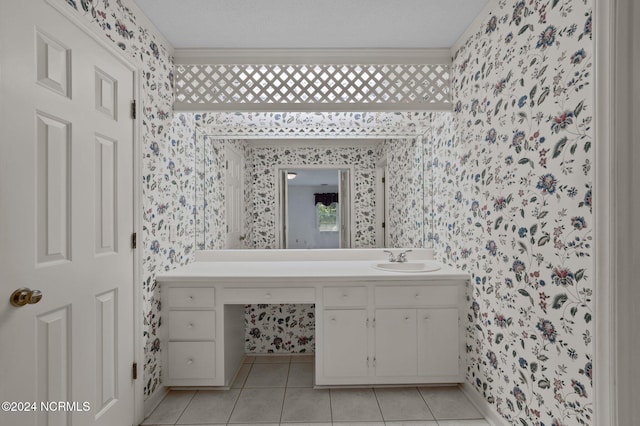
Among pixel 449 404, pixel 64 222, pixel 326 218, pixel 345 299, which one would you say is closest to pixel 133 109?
pixel 64 222

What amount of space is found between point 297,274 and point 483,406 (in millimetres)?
1321

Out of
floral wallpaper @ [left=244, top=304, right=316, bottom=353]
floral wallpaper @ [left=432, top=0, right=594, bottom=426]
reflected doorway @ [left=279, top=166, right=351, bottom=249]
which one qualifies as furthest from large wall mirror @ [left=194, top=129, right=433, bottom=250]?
floral wallpaper @ [left=432, top=0, right=594, bottom=426]

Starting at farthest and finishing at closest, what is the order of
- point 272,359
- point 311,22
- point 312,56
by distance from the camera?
point 272,359 < point 312,56 < point 311,22

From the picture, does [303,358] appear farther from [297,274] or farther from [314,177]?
[314,177]

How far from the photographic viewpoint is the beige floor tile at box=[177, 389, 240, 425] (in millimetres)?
1922

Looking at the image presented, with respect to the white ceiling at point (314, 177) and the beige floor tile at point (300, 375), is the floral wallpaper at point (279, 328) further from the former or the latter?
the white ceiling at point (314, 177)

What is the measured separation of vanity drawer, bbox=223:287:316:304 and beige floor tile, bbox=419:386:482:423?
95 centimetres

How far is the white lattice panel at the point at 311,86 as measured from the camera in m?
2.35

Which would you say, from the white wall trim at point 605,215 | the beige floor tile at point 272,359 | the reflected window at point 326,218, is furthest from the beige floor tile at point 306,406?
the white wall trim at point 605,215

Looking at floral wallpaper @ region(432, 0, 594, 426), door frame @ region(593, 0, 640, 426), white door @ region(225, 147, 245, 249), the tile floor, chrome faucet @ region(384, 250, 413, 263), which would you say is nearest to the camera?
door frame @ region(593, 0, 640, 426)

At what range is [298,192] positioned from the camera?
8.80 feet

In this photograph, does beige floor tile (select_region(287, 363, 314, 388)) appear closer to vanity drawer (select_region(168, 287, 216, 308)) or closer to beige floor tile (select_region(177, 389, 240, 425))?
beige floor tile (select_region(177, 389, 240, 425))

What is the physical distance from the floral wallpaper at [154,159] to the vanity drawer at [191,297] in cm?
10

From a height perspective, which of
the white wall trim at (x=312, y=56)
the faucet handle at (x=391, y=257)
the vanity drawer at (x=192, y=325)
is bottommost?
the vanity drawer at (x=192, y=325)
